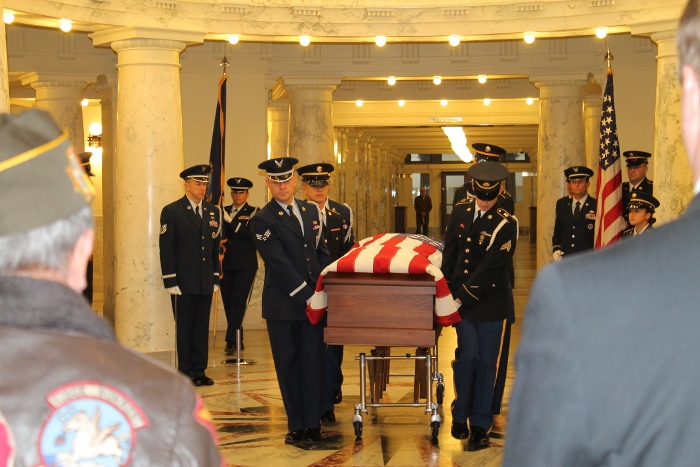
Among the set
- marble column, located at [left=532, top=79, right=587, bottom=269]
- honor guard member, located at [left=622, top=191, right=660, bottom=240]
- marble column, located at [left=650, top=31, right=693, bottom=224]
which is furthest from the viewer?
marble column, located at [left=532, top=79, right=587, bottom=269]

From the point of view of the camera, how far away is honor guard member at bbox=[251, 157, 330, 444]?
6.48 metres

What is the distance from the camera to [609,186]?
995 cm

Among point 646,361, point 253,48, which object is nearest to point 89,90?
point 253,48

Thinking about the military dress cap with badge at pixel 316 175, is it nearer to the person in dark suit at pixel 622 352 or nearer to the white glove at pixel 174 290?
the white glove at pixel 174 290

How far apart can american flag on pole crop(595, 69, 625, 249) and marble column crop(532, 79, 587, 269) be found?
279cm

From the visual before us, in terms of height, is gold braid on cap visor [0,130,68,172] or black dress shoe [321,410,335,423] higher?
gold braid on cap visor [0,130,68,172]

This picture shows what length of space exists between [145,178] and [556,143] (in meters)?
6.02

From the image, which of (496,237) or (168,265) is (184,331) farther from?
(496,237)

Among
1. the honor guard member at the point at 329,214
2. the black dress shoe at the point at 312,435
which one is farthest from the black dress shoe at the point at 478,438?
the honor guard member at the point at 329,214

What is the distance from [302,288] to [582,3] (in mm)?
4962

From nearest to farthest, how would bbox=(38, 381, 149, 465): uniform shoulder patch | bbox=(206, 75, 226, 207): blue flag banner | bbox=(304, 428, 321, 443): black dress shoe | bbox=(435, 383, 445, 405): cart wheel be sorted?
bbox=(38, 381, 149, 465): uniform shoulder patch → bbox=(304, 428, 321, 443): black dress shoe → bbox=(435, 383, 445, 405): cart wheel → bbox=(206, 75, 226, 207): blue flag banner

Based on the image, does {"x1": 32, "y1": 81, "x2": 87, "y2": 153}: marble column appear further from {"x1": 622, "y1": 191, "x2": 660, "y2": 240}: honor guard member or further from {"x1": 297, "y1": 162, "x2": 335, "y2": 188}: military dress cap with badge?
{"x1": 622, "y1": 191, "x2": 660, "y2": 240}: honor guard member

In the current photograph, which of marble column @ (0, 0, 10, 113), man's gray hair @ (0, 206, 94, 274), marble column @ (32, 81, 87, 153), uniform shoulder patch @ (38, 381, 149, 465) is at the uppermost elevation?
marble column @ (32, 81, 87, 153)

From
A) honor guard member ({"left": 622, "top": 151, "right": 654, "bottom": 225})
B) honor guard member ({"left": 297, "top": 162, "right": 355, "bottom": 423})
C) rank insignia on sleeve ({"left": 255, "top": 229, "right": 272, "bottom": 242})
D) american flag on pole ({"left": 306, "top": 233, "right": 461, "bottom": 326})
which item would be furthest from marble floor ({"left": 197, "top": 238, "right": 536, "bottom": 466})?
honor guard member ({"left": 622, "top": 151, "right": 654, "bottom": 225})
